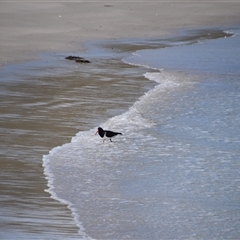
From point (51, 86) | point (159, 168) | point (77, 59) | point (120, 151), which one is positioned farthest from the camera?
point (77, 59)

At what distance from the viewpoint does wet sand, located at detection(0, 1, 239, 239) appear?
6.22 meters

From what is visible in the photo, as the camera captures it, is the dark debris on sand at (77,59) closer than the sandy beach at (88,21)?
Yes

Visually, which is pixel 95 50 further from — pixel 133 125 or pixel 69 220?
pixel 69 220

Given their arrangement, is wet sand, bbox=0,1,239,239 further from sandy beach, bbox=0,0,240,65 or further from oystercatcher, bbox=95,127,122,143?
Answer: oystercatcher, bbox=95,127,122,143

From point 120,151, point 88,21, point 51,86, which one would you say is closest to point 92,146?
point 120,151

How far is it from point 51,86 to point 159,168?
4.26 meters

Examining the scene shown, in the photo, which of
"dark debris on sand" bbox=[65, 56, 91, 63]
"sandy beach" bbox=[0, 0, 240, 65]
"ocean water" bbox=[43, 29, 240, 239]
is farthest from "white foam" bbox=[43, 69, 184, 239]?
"sandy beach" bbox=[0, 0, 240, 65]

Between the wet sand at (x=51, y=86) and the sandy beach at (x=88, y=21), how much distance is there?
0.07 feet

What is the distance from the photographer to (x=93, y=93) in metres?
11.0

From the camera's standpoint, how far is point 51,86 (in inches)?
451

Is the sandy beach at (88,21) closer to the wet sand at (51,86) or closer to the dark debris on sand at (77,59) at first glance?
the wet sand at (51,86)

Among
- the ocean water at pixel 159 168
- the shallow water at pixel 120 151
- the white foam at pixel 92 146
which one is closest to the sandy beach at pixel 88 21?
the shallow water at pixel 120 151

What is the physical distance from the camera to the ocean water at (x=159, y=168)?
605cm

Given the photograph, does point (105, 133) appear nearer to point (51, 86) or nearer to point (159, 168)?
point (159, 168)
